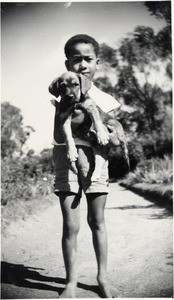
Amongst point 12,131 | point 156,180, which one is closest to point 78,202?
point 12,131

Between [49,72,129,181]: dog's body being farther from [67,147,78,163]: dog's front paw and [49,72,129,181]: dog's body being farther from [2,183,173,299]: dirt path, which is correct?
[2,183,173,299]: dirt path

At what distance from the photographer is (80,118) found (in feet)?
5.53

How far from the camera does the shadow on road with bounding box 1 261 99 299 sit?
1813mm

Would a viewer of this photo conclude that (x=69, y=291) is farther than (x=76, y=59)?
No

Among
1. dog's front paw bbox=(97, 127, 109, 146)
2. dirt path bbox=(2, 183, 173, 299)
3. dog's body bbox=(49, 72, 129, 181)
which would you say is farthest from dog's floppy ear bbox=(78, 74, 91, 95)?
dirt path bbox=(2, 183, 173, 299)

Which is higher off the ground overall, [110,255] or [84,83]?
[84,83]

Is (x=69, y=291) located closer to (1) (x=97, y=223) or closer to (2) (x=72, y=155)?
(1) (x=97, y=223)

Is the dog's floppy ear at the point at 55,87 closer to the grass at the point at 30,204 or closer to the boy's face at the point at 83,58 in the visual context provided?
the boy's face at the point at 83,58

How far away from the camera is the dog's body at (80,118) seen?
64.0 inches

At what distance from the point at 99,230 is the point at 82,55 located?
925 millimetres

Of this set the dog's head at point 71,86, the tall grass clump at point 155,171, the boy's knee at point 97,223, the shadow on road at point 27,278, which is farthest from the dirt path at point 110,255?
the dog's head at point 71,86

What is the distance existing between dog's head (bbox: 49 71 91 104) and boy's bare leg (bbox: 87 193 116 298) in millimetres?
503

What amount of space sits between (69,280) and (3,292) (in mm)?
446

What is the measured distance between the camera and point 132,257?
2.05 m
